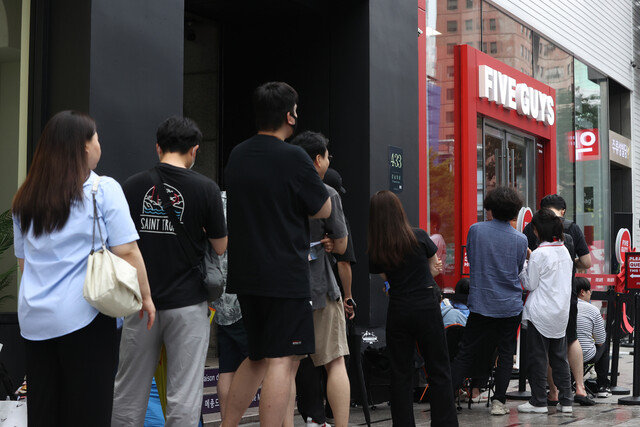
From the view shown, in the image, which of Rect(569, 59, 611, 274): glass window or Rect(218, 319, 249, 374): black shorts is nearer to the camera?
Rect(218, 319, 249, 374): black shorts

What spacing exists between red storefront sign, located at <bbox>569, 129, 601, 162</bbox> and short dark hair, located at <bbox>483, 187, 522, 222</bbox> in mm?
9272

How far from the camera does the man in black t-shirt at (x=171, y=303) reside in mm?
4277

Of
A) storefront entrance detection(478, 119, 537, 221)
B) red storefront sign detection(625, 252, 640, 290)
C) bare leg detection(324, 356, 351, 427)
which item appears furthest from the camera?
storefront entrance detection(478, 119, 537, 221)

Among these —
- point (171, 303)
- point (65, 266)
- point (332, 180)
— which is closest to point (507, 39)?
point (332, 180)

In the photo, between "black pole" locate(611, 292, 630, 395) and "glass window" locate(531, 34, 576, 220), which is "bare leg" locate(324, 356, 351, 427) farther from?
"glass window" locate(531, 34, 576, 220)

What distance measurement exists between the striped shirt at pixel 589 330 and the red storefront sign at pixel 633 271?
48cm

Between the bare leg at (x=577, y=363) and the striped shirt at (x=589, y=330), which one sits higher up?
the striped shirt at (x=589, y=330)

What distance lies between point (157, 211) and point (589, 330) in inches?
220

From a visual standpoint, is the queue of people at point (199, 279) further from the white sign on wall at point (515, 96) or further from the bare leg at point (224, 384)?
the white sign on wall at point (515, 96)

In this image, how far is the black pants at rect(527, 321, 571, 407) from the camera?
7555 mm

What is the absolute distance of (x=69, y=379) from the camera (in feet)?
11.2

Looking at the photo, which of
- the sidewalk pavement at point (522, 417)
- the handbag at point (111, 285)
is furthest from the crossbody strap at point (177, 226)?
the sidewalk pavement at point (522, 417)

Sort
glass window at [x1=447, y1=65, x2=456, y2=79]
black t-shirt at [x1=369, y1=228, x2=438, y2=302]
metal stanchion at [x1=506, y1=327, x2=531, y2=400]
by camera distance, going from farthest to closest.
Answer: glass window at [x1=447, y1=65, x2=456, y2=79], metal stanchion at [x1=506, y1=327, x2=531, y2=400], black t-shirt at [x1=369, y1=228, x2=438, y2=302]

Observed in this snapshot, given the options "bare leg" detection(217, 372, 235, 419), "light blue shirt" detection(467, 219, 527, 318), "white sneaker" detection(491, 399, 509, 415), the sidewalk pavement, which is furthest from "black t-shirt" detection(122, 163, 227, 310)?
"white sneaker" detection(491, 399, 509, 415)
